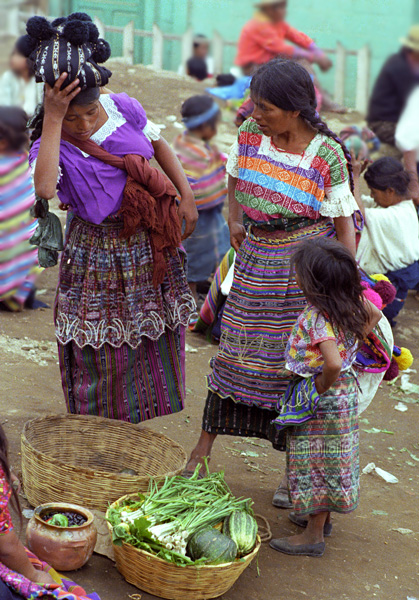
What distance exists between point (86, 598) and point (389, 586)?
56.2 inches

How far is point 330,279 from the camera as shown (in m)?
2.93

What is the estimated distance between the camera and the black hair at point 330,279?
2.93 m

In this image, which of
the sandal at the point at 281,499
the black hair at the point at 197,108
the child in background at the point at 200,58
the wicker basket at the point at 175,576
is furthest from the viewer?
the child in background at the point at 200,58

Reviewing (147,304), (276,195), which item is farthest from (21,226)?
(276,195)

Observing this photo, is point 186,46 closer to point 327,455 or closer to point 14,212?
point 14,212

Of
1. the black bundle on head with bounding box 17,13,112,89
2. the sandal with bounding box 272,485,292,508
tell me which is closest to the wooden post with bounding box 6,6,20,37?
the black bundle on head with bounding box 17,13,112,89

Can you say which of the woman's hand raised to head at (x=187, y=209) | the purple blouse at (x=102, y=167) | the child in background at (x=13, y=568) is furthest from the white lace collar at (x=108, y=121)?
the child in background at (x=13, y=568)

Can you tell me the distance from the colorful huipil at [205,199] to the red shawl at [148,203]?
10.9ft

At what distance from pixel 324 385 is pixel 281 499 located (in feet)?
3.32

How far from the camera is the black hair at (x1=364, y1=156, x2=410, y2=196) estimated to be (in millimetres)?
6797

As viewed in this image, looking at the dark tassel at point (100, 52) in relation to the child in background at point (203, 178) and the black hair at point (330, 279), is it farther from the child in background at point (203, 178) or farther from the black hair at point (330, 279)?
the child in background at point (203, 178)

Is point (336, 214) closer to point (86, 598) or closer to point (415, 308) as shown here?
point (86, 598)

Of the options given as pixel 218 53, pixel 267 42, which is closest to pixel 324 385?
pixel 267 42

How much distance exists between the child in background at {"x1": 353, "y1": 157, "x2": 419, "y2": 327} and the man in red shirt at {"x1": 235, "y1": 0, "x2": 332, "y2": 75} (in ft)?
5.52
